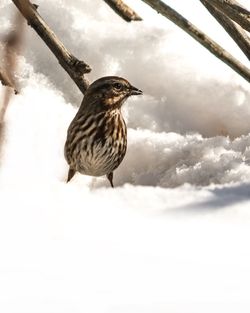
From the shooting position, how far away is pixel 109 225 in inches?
85.2

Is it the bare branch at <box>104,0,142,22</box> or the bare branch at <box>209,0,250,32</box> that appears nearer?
the bare branch at <box>209,0,250,32</box>

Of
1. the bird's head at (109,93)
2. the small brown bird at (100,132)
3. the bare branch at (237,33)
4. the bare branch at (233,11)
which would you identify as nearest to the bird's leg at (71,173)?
the small brown bird at (100,132)

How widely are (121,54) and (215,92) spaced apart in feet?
1.93

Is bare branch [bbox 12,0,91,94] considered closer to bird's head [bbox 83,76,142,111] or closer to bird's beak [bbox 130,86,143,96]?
bird's head [bbox 83,76,142,111]

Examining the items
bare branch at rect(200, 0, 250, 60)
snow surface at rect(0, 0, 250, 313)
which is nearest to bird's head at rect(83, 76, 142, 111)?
snow surface at rect(0, 0, 250, 313)

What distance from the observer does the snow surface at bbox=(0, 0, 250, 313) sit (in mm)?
1832

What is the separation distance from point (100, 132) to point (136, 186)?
1761 millimetres

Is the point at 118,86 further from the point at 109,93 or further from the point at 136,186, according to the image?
the point at 136,186

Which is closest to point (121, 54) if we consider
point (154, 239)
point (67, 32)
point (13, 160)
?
point (67, 32)

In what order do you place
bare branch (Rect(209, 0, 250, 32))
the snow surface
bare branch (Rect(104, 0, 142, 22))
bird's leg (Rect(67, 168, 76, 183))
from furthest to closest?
bird's leg (Rect(67, 168, 76, 183)) < bare branch (Rect(104, 0, 142, 22)) < bare branch (Rect(209, 0, 250, 32)) < the snow surface

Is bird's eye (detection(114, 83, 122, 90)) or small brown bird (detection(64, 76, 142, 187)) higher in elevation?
bird's eye (detection(114, 83, 122, 90))

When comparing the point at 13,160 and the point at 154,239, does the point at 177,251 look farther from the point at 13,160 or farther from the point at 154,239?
the point at 13,160

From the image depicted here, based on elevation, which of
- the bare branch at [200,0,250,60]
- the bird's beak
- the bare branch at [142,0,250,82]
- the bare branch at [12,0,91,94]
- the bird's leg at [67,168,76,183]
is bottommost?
the bird's leg at [67,168,76,183]

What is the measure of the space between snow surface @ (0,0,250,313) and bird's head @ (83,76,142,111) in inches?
7.6
